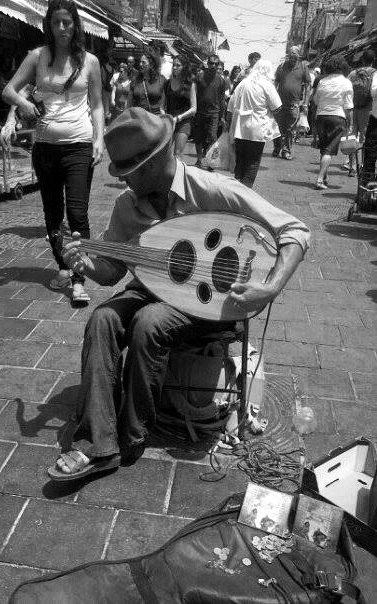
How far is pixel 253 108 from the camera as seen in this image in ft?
21.6

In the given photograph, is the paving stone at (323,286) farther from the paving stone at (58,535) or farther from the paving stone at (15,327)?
the paving stone at (58,535)

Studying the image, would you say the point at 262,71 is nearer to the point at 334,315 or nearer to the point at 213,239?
the point at 334,315

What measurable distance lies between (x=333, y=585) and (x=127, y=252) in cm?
145

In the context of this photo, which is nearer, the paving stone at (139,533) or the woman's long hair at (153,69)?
the paving stone at (139,533)

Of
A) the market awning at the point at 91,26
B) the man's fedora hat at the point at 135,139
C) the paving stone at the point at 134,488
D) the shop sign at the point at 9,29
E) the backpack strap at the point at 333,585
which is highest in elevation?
the market awning at the point at 91,26

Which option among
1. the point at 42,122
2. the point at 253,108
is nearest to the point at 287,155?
the point at 253,108

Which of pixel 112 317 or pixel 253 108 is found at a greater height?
pixel 253 108

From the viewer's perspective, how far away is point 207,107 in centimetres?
980

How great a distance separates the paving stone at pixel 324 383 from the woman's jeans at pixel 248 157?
12.4 feet

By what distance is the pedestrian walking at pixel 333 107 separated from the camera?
841cm

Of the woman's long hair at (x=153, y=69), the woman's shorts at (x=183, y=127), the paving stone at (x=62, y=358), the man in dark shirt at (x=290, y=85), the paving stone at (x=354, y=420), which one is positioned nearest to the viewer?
the paving stone at (x=354, y=420)

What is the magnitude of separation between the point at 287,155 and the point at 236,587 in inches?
460

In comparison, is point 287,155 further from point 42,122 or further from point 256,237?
point 256,237

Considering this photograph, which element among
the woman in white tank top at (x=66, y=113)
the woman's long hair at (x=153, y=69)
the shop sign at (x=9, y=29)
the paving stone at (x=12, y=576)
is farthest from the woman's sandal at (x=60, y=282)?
the shop sign at (x=9, y=29)
